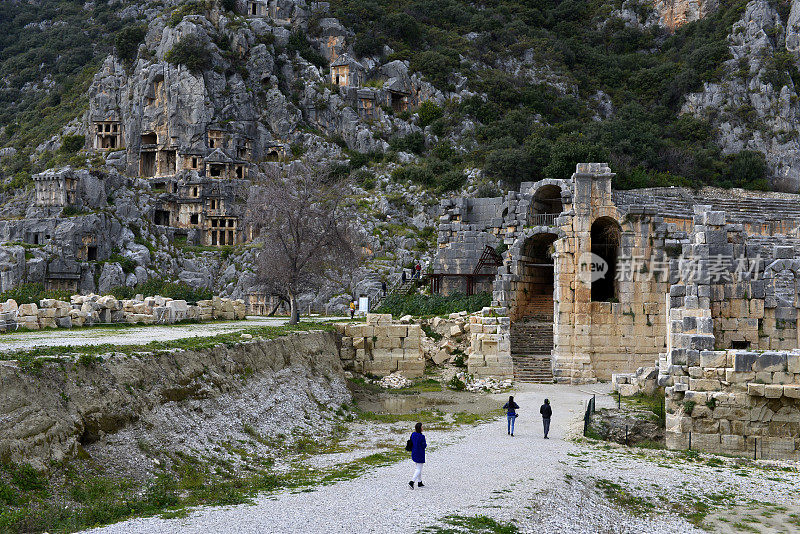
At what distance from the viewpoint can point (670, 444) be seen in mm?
15023

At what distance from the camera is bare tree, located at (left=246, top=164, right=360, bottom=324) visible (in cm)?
2702

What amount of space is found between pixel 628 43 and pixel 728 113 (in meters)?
24.6

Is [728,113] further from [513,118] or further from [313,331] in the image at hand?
[313,331]

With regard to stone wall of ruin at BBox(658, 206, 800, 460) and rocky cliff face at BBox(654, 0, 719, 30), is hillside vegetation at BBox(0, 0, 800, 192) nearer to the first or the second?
rocky cliff face at BBox(654, 0, 719, 30)

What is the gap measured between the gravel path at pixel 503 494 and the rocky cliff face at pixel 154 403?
6.52 ft

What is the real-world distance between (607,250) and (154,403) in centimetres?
2131

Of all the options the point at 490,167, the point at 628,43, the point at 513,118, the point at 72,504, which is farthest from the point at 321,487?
the point at 628,43

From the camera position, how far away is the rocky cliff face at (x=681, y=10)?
8769 centimetres

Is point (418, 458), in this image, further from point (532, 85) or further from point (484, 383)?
point (532, 85)

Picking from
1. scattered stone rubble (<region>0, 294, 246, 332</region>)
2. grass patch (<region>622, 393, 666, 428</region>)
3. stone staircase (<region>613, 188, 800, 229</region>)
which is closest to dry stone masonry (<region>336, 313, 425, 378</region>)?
scattered stone rubble (<region>0, 294, 246, 332</region>)

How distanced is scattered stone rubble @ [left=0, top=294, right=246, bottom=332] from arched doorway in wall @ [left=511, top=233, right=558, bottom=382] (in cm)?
1299

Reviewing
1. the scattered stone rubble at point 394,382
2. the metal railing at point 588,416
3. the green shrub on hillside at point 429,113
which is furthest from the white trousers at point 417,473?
the green shrub on hillside at point 429,113

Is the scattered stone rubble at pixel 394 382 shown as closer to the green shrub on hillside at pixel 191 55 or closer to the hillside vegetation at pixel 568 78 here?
the hillside vegetation at pixel 568 78

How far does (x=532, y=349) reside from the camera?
1123 inches
